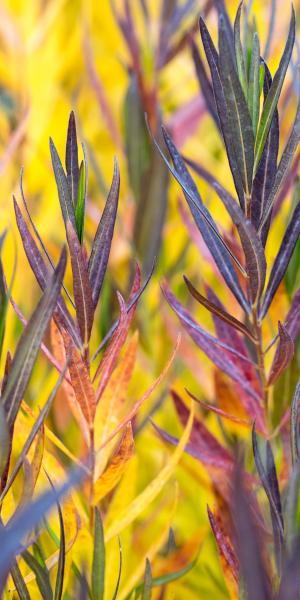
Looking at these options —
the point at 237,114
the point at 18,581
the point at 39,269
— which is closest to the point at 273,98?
the point at 237,114

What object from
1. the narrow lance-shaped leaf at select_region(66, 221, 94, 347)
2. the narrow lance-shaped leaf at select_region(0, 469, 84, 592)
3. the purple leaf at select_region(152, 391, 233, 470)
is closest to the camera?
the narrow lance-shaped leaf at select_region(0, 469, 84, 592)

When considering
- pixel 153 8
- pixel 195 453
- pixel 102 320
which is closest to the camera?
pixel 195 453

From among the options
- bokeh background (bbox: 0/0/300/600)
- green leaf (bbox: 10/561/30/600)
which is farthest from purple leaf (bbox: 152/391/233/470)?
green leaf (bbox: 10/561/30/600)

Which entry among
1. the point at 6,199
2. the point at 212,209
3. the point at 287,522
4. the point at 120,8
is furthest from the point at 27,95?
the point at 287,522

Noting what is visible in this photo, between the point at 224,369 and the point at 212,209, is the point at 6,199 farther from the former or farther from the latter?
the point at 224,369

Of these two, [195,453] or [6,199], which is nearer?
[195,453]

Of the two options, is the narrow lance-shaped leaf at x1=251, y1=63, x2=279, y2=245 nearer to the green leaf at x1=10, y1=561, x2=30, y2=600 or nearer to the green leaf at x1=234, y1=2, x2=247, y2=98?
the green leaf at x1=234, y1=2, x2=247, y2=98

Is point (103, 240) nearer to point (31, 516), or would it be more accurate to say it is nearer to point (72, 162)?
point (72, 162)
